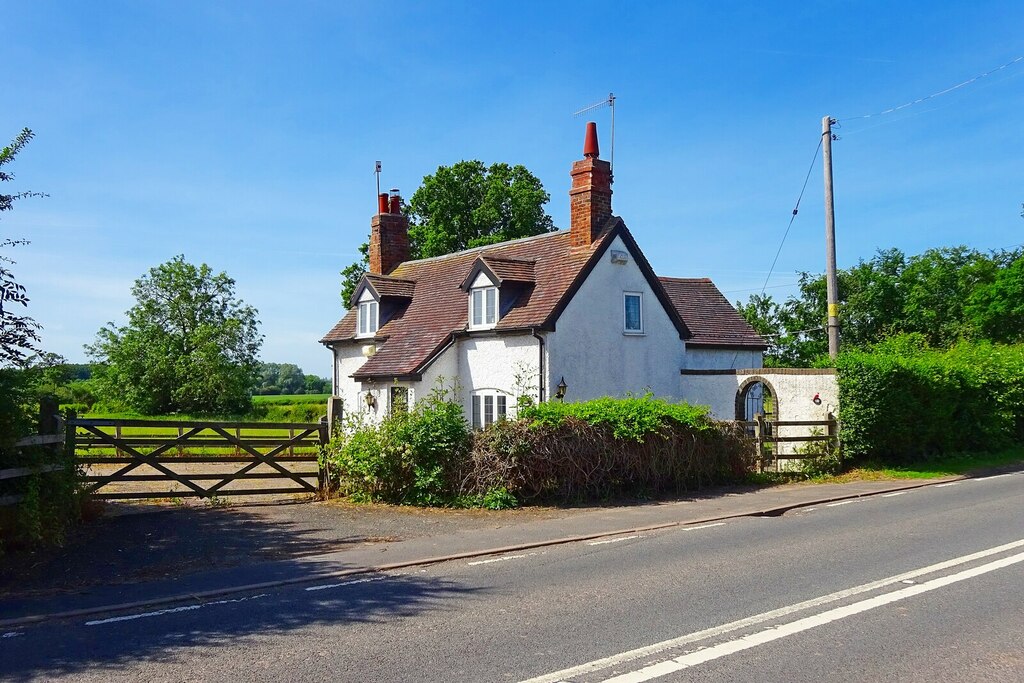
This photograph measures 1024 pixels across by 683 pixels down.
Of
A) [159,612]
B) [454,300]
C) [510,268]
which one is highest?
[510,268]

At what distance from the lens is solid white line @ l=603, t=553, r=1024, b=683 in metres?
6.00

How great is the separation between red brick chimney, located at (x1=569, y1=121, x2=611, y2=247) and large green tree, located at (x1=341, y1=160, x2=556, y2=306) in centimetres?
2282

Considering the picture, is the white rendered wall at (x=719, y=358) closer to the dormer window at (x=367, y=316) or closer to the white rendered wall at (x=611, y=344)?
the white rendered wall at (x=611, y=344)

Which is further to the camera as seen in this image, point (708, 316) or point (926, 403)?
point (708, 316)

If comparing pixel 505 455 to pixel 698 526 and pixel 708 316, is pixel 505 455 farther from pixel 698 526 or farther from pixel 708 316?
pixel 708 316

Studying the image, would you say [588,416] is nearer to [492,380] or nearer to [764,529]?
[764,529]

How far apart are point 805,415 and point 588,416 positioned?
356 inches

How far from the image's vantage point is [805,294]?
53.1 metres

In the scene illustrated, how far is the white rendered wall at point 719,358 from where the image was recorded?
2745 centimetres

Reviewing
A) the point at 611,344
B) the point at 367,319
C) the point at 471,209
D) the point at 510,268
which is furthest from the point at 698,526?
the point at 471,209

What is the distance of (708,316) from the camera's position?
Answer: 30.3 m

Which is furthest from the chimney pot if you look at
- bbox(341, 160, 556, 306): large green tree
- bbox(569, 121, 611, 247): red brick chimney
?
bbox(341, 160, 556, 306): large green tree

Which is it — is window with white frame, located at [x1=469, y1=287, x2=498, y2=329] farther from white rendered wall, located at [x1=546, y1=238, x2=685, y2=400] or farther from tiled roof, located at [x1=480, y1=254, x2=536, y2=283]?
white rendered wall, located at [x1=546, y1=238, x2=685, y2=400]

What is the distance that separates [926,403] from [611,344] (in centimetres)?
862
